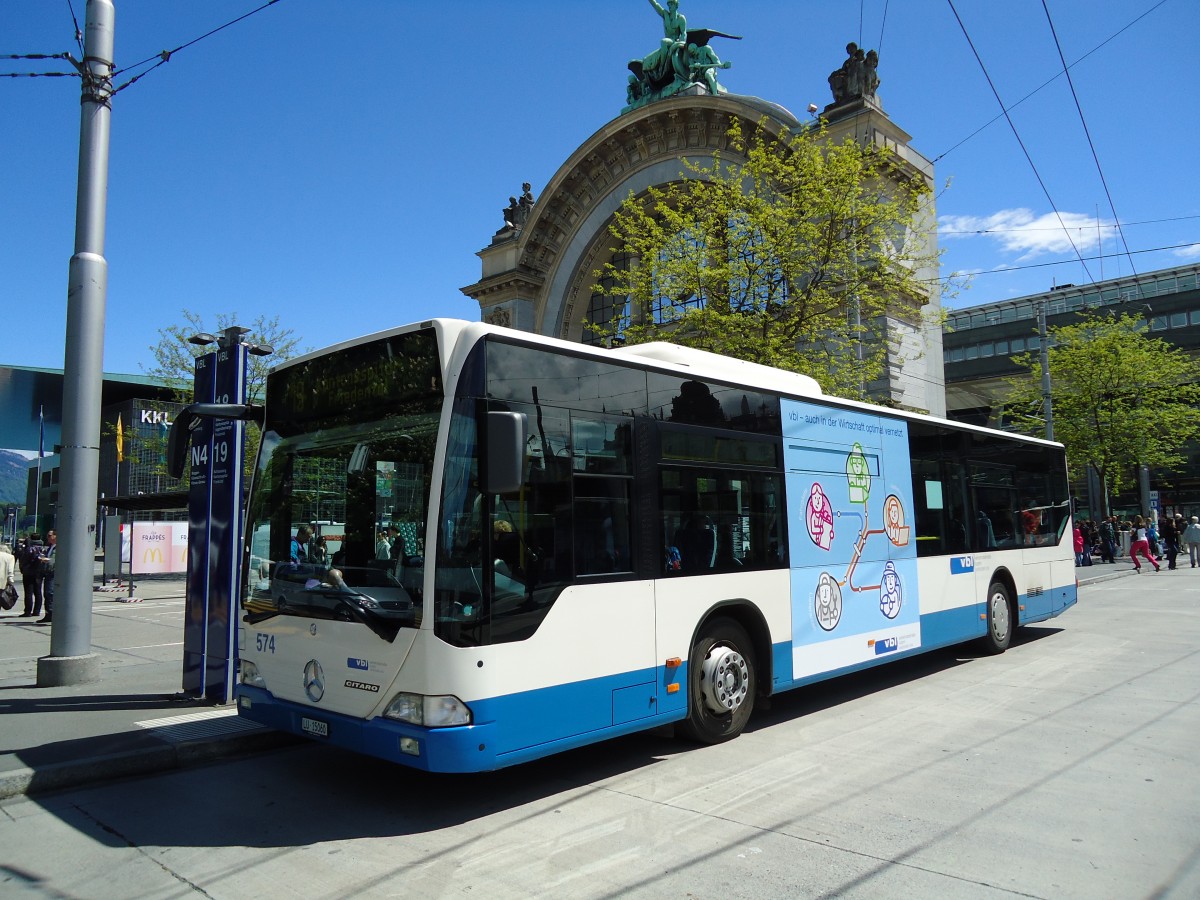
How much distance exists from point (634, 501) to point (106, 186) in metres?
7.41

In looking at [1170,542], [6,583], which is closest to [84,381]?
[6,583]

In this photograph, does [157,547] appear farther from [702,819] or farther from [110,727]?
[702,819]

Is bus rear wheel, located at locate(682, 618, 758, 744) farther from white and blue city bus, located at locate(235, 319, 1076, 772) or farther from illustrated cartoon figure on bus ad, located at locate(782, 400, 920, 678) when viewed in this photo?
illustrated cartoon figure on bus ad, located at locate(782, 400, 920, 678)

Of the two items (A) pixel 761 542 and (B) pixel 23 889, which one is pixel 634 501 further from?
(B) pixel 23 889

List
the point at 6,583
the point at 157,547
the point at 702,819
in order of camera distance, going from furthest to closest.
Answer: the point at 157,547
the point at 6,583
the point at 702,819

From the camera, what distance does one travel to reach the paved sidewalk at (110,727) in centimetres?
617

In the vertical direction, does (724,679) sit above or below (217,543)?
below

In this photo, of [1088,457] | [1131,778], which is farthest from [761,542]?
[1088,457]

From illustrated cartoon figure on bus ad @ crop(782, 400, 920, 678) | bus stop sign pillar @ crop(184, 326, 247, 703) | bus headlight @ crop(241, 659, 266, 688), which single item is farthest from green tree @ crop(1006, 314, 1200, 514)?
bus headlight @ crop(241, 659, 266, 688)

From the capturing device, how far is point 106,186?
9.55 meters

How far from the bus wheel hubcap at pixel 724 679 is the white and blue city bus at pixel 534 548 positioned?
0.02 meters

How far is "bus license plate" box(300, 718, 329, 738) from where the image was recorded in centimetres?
560

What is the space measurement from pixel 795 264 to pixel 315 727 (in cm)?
1483

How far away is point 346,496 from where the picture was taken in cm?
584
